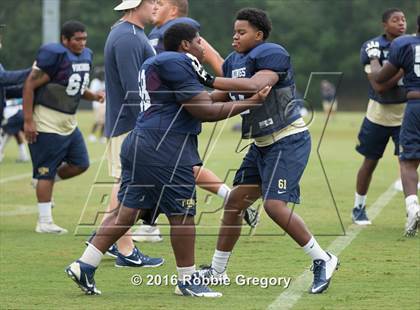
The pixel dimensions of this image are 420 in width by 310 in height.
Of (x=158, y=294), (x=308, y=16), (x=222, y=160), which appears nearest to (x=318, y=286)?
(x=158, y=294)

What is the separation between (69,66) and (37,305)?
3958 mm

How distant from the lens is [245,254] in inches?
353

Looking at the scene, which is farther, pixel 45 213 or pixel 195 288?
pixel 45 213

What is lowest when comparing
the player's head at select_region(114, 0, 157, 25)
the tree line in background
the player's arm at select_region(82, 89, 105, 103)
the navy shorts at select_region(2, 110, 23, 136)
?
the tree line in background

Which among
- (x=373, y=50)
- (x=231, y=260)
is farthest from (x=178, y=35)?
(x=373, y=50)

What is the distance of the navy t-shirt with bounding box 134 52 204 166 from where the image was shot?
267 inches

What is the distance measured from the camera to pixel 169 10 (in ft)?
30.5

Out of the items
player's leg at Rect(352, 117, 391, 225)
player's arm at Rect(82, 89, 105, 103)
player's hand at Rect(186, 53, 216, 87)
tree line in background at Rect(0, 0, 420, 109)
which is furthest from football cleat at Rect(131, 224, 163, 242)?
tree line in background at Rect(0, 0, 420, 109)

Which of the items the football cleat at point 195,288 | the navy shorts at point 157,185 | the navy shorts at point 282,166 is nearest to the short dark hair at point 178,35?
the navy shorts at point 157,185

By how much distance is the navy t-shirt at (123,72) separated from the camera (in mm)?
8367

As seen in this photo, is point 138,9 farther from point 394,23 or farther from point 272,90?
point 394,23

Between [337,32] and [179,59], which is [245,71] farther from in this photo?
[337,32]

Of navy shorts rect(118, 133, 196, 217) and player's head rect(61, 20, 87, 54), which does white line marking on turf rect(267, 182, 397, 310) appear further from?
player's head rect(61, 20, 87, 54)

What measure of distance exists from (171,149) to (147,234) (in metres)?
3.00
